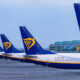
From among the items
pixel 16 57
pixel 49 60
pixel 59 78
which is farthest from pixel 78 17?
pixel 16 57

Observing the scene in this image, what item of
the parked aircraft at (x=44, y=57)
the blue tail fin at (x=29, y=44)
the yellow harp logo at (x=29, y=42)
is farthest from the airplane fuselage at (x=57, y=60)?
the yellow harp logo at (x=29, y=42)

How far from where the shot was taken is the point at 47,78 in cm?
3253

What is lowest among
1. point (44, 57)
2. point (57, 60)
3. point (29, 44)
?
point (57, 60)

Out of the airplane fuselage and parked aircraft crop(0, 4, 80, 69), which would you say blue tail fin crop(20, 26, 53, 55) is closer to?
parked aircraft crop(0, 4, 80, 69)

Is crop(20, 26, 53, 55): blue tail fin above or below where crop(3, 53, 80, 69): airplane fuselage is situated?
above

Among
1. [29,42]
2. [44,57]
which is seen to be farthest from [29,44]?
[44,57]

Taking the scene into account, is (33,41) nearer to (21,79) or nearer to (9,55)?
(21,79)

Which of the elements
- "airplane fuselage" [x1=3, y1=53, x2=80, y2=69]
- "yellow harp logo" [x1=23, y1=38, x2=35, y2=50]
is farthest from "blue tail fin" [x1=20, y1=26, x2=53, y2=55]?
"airplane fuselage" [x1=3, y1=53, x2=80, y2=69]

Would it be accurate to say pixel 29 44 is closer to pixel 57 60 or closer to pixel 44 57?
pixel 44 57

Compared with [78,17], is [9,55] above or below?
below

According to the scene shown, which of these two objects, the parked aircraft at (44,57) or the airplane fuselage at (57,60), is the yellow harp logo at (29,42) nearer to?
the parked aircraft at (44,57)

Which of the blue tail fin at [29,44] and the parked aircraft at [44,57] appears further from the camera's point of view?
the blue tail fin at [29,44]

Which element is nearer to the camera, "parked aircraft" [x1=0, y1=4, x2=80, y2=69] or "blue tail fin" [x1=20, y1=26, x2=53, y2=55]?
"parked aircraft" [x1=0, y1=4, x2=80, y2=69]

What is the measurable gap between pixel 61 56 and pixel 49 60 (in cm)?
174
